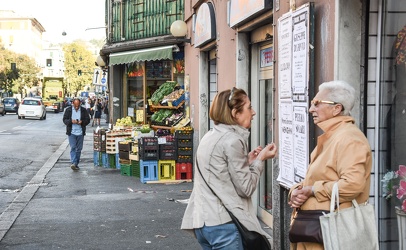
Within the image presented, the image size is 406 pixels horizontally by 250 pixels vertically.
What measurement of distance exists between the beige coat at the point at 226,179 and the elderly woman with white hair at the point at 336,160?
30 cm

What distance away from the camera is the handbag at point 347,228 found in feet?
12.3

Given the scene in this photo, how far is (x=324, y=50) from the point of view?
5973mm

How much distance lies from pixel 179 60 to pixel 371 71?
42.7 ft

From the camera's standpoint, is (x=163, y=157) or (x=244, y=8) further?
(x=163, y=157)

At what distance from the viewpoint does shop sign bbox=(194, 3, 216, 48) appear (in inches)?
469

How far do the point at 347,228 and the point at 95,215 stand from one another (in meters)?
6.55

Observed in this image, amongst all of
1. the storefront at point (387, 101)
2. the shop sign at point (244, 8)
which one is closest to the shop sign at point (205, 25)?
the shop sign at point (244, 8)

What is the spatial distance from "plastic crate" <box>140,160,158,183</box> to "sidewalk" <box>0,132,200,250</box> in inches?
8.8

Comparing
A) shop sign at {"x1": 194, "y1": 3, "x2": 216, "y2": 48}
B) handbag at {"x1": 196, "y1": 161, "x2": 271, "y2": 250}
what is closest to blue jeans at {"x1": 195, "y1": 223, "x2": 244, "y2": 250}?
handbag at {"x1": 196, "y1": 161, "x2": 271, "y2": 250}

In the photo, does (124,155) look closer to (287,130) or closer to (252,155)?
(287,130)

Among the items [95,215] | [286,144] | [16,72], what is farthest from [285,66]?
[16,72]

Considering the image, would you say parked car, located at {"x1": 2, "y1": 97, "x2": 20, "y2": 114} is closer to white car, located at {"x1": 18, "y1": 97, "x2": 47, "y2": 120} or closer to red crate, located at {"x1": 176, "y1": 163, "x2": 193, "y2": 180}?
white car, located at {"x1": 18, "y1": 97, "x2": 47, "y2": 120}

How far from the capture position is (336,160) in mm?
3824

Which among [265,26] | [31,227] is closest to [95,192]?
[31,227]
